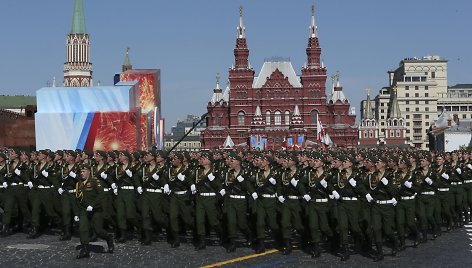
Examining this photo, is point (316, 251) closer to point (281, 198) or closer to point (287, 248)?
point (287, 248)

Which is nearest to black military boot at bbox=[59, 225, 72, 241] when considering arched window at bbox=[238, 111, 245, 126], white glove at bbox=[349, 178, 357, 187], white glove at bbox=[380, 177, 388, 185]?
white glove at bbox=[349, 178, 357, 187]

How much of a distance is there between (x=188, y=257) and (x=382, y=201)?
161 inches

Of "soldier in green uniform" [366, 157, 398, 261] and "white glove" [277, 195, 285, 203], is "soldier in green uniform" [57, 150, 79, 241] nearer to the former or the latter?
"white glove" [277, 195, 285, 203]

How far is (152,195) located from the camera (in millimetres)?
16406

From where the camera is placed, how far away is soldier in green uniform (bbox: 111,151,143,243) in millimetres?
16328

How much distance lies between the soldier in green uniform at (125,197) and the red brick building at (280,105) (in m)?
90.0

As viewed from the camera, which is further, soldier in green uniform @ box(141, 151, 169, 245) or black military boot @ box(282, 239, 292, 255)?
soldier in green uniform @ box(141, 151, 169, 245)

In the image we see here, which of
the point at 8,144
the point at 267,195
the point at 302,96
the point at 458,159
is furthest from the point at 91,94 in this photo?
the point at 302,96

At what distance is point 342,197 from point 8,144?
45779 millimetres

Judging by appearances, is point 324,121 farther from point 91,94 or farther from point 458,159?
point 458,159

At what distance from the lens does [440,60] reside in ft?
610

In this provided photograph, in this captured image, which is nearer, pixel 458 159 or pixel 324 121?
pixel 458 159

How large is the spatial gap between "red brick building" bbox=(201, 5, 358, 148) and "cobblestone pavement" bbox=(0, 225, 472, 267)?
90.4 metres

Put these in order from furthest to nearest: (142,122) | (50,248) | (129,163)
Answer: (142,122)
(129,163)
(50,248)
